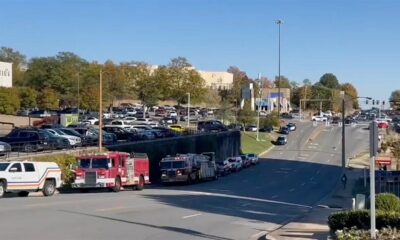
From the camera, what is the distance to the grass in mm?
113000

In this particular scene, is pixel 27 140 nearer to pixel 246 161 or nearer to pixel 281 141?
pixel 246 161

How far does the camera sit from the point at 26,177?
112 ft

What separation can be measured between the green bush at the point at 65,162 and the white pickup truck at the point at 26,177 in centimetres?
830

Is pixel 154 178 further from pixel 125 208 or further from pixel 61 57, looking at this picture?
pixel 61 57

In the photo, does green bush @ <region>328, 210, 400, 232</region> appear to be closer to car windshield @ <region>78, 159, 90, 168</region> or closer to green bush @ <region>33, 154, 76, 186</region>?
car windshield @ <region>78, 159, 90, 168</region>

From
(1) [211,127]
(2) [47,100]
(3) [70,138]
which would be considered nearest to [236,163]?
(1) [211,127]

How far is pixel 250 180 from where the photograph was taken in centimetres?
6788

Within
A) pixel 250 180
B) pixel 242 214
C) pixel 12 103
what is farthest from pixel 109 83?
pixel 242 214

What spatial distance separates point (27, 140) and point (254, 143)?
232 feet

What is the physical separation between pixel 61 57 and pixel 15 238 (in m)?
132

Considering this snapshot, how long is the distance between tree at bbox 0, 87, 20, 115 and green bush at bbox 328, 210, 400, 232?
89761 millimetres

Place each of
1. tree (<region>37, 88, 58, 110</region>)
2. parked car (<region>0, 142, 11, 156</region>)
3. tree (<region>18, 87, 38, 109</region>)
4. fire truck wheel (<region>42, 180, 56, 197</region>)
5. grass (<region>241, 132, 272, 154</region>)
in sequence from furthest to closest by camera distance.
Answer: tree (<region>37, 88, 58, 110</region>) < tree (<region>18, 87, 38, 109</region>) < grass (<region>241, 132, 272, 154</region>) < parked car (<region>0, 142, 11, 156</region>) < fire truck wheel (<region>42, 180, 56, 197</region>)

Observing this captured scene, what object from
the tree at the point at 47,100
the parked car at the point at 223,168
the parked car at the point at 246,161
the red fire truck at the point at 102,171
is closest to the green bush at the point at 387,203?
the red fire truck at the point at 102,171

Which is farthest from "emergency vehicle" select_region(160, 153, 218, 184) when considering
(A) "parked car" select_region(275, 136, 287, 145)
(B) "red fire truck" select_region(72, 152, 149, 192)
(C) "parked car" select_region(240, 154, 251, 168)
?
(A) "parked car" select_region(275, 136, 287, 145)
